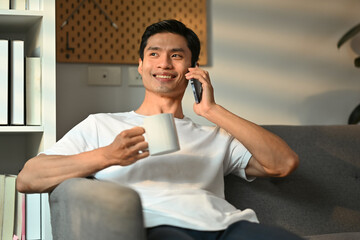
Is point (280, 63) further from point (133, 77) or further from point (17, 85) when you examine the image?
point (17, 85)

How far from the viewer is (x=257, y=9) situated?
260 cm

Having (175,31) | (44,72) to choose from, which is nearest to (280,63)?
(175,31)

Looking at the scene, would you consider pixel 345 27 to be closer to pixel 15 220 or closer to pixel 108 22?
pixel 108 22

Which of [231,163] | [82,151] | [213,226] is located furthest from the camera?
[231,163]

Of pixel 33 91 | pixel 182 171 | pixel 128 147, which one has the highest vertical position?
pixel 33 91

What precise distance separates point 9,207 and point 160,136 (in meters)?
0.82

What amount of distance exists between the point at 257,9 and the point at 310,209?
→ 40.6 inches

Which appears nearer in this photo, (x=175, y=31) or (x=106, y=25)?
(x=175, y=31)

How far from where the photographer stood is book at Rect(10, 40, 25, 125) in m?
1.95

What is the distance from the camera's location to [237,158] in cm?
190

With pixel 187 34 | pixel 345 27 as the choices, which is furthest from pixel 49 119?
pixel 345 27

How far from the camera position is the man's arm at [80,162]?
1500 mm

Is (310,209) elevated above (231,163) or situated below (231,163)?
below

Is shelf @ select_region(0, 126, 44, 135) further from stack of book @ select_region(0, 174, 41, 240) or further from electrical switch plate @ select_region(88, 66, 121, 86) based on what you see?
electrical switch plate @ select_region(88, 66, 121, 86)
